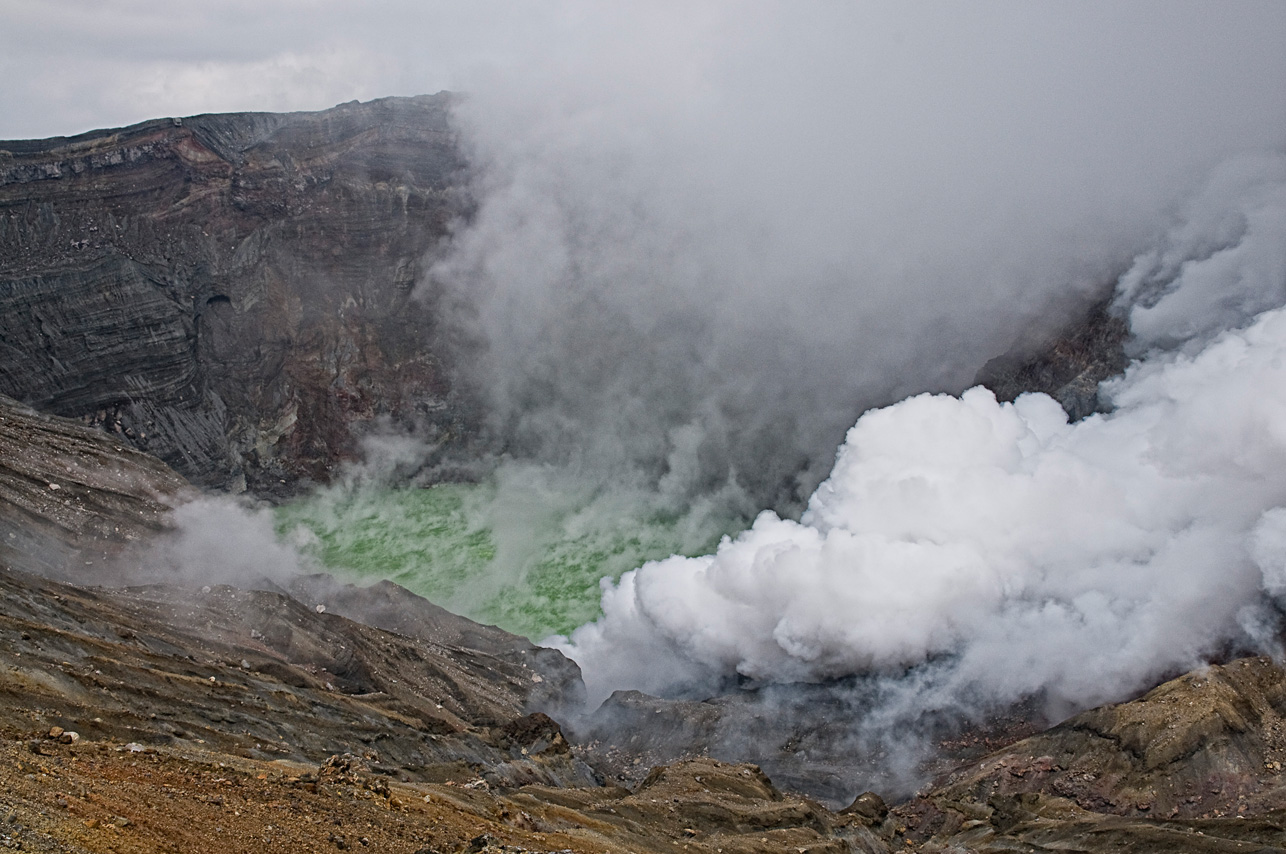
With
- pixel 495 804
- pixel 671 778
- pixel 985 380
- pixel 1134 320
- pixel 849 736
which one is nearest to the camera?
pixel 495 804

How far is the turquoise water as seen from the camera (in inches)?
3310

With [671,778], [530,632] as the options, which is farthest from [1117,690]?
[530,632]

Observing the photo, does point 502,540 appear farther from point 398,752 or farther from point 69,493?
point 398,752

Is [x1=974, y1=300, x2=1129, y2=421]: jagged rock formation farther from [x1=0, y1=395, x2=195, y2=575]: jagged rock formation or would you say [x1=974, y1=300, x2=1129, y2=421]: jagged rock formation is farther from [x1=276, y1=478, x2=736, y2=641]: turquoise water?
[x1=0, y1=395, x2=195, y2=575]: jagged rock formation

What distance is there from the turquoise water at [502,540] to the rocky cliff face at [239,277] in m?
7.23

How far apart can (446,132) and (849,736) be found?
72.3 m

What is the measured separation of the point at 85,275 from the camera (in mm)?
85812

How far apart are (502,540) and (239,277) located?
36.8 meters

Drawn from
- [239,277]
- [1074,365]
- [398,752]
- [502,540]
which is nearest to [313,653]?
[398,752]

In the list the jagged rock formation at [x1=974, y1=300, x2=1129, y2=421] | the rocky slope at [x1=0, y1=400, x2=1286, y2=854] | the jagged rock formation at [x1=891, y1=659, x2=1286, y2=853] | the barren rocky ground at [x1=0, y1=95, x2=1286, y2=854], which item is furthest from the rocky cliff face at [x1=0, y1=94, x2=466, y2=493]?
the jagged rock formation at [x1=891, y1=659, x2=1286, y2=853]

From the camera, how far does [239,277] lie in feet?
318

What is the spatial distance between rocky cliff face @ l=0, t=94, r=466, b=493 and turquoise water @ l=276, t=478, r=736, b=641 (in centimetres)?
723

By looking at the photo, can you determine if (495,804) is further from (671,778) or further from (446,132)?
(446,132)

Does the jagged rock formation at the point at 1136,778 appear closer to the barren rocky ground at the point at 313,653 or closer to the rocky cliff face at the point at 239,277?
the barren rocky ground at the point at 313,653
